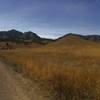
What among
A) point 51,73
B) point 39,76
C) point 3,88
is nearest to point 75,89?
point 3,88

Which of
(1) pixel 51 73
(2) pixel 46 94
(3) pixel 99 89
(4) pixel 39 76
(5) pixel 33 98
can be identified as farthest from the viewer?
(4) pixel 39 76

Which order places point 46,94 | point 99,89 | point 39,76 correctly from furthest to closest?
point 39,76, point 46,94, point 99,89

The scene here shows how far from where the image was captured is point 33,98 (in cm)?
1341

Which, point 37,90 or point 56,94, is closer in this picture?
point 56,94

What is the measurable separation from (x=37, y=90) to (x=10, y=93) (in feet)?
5.86

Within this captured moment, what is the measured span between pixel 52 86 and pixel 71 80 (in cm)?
122

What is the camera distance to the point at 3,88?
16.5 meters

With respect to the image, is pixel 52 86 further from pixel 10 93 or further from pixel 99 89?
pixel 99 89

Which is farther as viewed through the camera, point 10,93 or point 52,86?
point 52,86

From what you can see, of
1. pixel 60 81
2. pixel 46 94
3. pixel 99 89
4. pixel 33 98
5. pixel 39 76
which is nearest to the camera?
pixel 99 89

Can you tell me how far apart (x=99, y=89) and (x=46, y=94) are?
344 cm

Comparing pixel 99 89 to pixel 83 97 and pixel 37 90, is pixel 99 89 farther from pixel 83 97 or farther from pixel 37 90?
pixel 37 90

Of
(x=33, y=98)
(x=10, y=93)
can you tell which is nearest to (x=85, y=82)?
(x=33, y=98)

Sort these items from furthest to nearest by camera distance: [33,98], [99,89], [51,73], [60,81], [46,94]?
[51,73], [60,81], [46,94], [33,98], [99,89]
